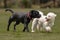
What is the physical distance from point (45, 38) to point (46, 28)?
1.57 meters

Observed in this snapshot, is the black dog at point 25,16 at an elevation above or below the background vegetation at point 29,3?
above

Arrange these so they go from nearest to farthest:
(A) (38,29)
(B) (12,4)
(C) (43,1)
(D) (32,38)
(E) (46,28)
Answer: (D) (32,38)
(E) (46,28)
(A) (38,29)
(B) (12,4)
(C) (43,1)

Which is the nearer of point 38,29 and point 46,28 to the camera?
point 46,28

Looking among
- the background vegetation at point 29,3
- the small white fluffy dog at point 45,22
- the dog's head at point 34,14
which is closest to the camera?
the small white fluffy dog at point 45,22

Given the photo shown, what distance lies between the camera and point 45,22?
13094 mm

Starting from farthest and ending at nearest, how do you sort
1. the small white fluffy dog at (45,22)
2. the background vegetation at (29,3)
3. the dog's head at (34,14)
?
the background vegetation at (29,3) < the dog's head at (34,14) < the small white fluffy dog at (45,22)

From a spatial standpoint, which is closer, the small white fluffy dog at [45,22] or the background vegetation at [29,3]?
the small white fluffy dog at [45,22]

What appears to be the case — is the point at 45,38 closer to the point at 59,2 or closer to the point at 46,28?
the point at 46,28

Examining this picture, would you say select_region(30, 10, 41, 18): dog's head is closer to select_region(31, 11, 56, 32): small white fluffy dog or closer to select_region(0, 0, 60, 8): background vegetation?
select_region(31, 11, 56, 32): small white fluffy dog

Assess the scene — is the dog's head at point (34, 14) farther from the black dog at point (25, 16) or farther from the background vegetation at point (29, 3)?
the background vegetation at point (29, 3)

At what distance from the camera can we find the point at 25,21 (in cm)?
1309

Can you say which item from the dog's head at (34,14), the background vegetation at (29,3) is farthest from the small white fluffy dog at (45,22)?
the background vegetation at (29,3)

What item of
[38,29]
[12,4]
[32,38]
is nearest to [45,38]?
[32,38]

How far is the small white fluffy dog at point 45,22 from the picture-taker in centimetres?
1280
